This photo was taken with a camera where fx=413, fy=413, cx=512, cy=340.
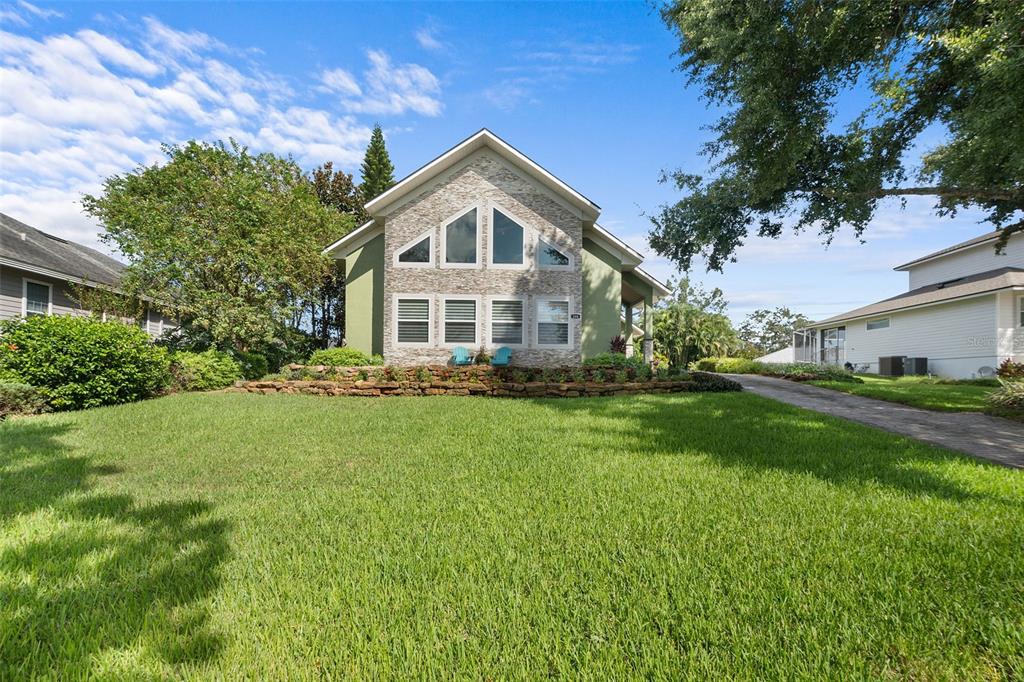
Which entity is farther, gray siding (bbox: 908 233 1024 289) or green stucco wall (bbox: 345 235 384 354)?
gray siding (bbox: 908 233 1024 289)

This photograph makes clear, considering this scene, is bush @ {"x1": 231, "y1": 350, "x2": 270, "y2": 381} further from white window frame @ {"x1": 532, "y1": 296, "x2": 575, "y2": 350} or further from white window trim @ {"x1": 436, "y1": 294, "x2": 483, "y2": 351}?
white window frame @ {"x1": 532, "y1": 296, "x2": 575, "y2": 350}

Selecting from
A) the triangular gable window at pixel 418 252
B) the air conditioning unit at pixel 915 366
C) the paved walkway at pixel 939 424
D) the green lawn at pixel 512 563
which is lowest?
the green lawn at pixel 512 563

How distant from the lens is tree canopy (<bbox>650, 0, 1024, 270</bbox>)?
7.48 metres

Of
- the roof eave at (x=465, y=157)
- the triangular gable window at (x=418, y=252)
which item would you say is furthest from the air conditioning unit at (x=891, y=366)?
the triangular gable window at (x=418, y=252)

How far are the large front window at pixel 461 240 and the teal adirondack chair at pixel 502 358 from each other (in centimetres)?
316

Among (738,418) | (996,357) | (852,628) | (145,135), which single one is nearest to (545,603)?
(852,628)

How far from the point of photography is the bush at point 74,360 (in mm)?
8180

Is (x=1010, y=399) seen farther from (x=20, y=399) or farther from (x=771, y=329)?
(x=771, y=329)

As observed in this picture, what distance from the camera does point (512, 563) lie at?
260 cm

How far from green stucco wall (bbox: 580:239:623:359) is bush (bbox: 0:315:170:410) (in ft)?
39.8

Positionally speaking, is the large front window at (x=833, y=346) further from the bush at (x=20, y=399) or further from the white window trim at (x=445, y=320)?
the bush at (x=20, y=399)

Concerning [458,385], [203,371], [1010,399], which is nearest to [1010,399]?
[1010,399]

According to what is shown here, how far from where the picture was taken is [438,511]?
11.2 ft

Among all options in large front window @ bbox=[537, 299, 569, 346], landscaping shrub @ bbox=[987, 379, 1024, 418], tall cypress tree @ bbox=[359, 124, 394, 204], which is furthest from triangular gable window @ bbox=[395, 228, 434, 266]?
tall cypress tree @ bbox=[359, 124, 394, 204]
